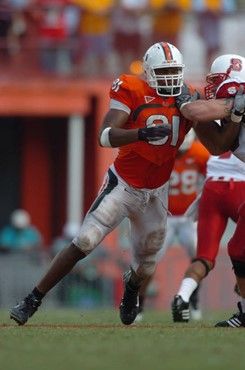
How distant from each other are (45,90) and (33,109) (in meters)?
0.45

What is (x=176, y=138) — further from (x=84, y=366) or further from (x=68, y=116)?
(x=68, y=116)

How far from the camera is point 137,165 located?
10.3 metres

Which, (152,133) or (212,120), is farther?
(212,120)

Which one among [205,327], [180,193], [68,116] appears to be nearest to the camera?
[205,327]

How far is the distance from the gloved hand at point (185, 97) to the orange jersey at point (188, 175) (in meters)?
3.71

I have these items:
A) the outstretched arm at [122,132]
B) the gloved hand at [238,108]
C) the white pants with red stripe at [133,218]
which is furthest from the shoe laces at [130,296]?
the gloved hand at [238,108]

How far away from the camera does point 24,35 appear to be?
20.5m

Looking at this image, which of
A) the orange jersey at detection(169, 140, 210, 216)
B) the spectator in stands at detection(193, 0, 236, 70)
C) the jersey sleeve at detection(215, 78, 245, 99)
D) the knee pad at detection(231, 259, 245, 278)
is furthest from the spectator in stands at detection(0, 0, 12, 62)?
the knee pad at detection(231, 259, 245, 278)

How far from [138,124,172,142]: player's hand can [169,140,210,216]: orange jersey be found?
425 cm

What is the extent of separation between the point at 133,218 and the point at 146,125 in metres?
0.70

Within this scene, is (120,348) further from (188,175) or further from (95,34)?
(95,34)

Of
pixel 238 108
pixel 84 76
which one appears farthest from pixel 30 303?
pixel 84 76

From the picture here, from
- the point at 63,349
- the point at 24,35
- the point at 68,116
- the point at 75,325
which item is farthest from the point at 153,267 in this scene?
the point at 68,116

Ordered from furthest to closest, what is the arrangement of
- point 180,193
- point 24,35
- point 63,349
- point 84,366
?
point 24,35 < point 180,193 < point 63,349 < point 84,366
